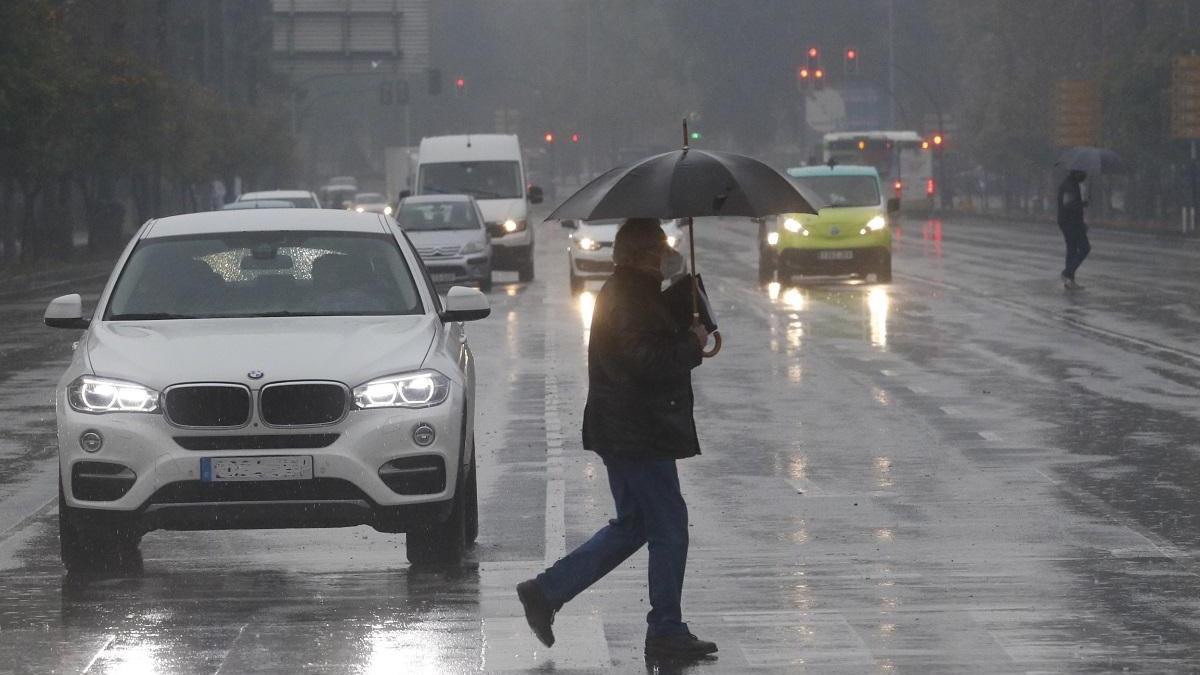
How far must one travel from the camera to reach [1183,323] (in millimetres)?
25047

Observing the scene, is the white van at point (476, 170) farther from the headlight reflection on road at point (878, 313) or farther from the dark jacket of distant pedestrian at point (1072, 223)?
the dark jacket of distant pedestrian at point (1072, 223)

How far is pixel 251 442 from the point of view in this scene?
9391 millimetres

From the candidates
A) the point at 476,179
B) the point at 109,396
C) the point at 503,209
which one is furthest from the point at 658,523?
the point at 476,179

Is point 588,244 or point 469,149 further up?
point 469,149

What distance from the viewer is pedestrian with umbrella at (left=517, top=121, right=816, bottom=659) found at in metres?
7.79

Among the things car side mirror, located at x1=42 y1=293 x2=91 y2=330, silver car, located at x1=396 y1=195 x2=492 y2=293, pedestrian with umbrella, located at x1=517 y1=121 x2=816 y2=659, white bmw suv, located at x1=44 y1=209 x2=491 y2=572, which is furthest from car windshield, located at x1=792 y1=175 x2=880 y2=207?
pedestrian with umbrella, located at x1=517 y1=121 x2=816 y2=659

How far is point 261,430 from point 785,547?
97.5 inches

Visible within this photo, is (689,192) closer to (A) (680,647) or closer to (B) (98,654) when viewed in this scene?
(A) (680,647)

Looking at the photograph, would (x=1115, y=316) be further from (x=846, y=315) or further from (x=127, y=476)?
(x=127, y=476)

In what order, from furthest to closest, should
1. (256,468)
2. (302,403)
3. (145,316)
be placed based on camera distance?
(145,316) < (302,403) < (256,468)

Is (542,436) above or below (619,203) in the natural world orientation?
below

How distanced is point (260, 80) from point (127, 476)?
101619 mm

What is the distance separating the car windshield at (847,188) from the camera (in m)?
35.6

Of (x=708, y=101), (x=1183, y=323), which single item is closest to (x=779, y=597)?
(x=1183, y=323)
